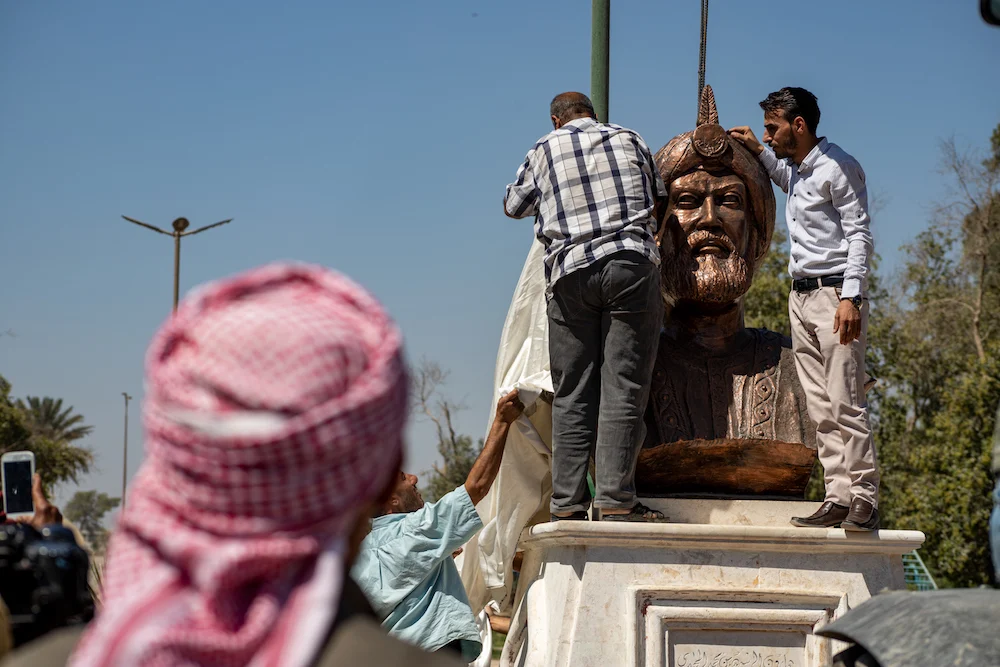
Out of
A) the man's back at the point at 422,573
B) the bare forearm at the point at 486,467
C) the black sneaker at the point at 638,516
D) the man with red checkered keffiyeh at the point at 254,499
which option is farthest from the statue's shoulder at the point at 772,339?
the man with red checkered keffiyeh at the point at 254,499

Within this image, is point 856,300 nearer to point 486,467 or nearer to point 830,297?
point 830,297

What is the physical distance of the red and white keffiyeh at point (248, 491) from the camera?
1.35 meters

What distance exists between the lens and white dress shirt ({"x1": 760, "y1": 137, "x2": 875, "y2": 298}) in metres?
4.97

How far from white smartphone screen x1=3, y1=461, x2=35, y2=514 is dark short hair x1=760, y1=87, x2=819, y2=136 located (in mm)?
3591

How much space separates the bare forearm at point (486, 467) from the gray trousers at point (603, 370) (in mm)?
299

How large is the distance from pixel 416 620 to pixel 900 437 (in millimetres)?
24796

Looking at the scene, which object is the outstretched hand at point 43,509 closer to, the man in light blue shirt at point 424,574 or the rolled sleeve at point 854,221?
the man in light blue shirt at point 424,574

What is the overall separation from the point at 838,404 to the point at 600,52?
2.76 meters

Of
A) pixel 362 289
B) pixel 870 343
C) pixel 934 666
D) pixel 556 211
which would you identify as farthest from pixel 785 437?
pixel 870 343

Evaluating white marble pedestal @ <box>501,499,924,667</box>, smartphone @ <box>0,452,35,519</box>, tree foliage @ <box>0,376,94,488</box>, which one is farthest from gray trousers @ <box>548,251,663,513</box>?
tree foliage @ <box>0,376,94,488</box>

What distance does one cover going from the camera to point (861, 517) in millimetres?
4926

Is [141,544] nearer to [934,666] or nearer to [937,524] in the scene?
[934,666]

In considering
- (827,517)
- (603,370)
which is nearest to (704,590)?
(827,517)

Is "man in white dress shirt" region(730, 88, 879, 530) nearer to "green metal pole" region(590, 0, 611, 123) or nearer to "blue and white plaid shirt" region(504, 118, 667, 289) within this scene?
"blue and white plaid shirt" region(504, 118, 667, 289)
